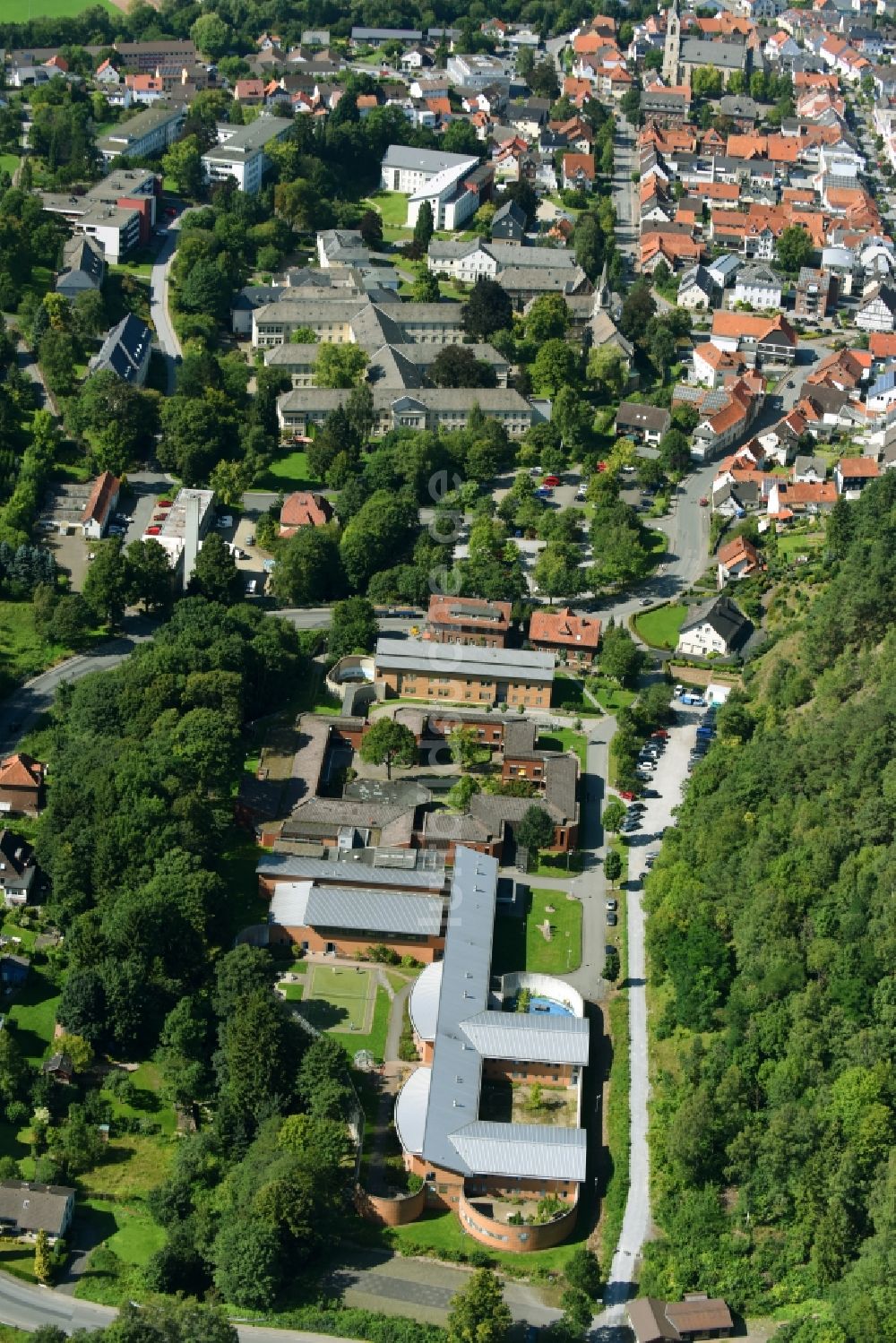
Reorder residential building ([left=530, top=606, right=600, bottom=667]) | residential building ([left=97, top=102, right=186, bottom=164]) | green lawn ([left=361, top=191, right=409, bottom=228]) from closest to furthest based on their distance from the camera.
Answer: residential building ([left=530, top=606, right=600, bottom=667]) → residential building ([left=97, top=102, right=186, bottom=164]) → green lawn ([left=361, top=191, right=409, bottom=228])

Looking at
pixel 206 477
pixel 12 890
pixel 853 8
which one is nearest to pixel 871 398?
pixel 206 477

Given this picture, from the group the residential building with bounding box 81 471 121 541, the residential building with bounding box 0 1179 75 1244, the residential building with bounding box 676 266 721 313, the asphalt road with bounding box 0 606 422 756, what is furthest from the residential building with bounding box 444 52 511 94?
the residential building with bounding box 0 1179 75 1244

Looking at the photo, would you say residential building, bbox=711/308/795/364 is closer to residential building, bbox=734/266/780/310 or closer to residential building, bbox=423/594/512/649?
residential building, bbox=734/266/780/310

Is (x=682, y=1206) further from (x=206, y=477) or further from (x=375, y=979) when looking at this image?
(x=206, y=477)

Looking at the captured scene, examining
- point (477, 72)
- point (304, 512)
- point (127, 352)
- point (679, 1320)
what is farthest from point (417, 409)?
point (477, 72)

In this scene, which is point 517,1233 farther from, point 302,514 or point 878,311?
point 878,311

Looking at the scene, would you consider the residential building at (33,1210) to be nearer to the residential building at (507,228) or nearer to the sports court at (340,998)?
the sports court at (340,998)
